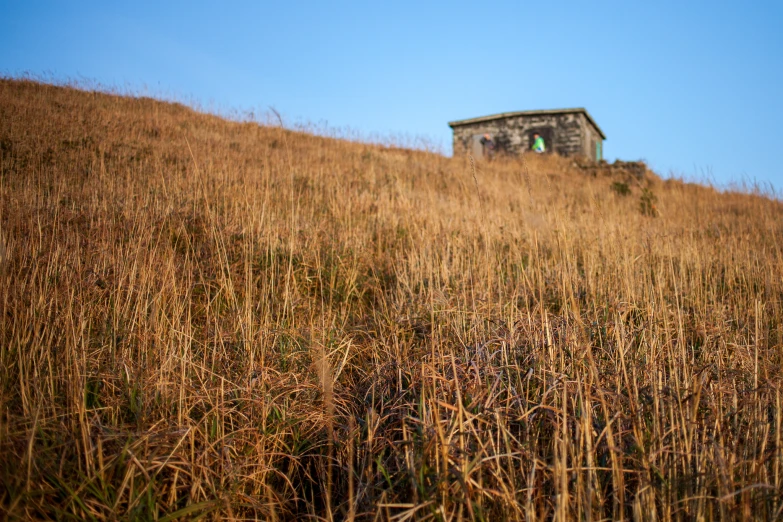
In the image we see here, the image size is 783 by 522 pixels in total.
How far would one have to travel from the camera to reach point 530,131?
19734 millimetres

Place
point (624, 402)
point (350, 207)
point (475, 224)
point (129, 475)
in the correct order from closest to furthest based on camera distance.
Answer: point (129, 475), point (624, 402), point (475, 224), point (350, 207)

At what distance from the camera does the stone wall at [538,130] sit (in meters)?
18.8

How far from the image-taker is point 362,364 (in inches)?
96.8

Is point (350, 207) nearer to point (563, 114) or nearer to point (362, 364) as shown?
point (362, 364)

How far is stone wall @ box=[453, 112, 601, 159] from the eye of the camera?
18.8m

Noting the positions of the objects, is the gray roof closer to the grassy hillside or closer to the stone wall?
the stone wall

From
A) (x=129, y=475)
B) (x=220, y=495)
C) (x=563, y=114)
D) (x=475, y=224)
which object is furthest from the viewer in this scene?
(x=563, y=114)

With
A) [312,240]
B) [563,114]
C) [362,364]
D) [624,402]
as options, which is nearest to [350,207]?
[312,240]

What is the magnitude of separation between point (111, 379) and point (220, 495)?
2.79 feet

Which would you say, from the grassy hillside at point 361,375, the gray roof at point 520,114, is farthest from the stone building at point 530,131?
the grassy hillside at point 361,375

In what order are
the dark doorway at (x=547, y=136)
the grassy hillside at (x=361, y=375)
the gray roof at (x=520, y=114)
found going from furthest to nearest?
the dark doorway at (x=547, y=136) → the gray roof at (x=520, y=114) → the grassy hillside at (x=361, y=375)

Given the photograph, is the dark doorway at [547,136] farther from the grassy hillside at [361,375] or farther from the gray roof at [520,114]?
the grassy hillside at [361,375]

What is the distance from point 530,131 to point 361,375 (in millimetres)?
19754

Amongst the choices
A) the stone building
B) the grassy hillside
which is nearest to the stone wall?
the stone building
